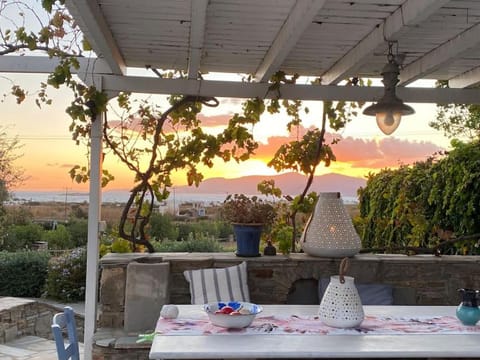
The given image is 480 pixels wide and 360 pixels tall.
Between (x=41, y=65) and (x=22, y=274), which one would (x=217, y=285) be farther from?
(x=22, y=274)

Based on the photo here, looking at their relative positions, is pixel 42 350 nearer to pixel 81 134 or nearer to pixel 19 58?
pixel 81 134

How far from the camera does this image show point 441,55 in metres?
3.49

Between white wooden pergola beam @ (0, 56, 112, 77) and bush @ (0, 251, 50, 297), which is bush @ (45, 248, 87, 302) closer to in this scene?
bush @ (0, 251, 50, 297)

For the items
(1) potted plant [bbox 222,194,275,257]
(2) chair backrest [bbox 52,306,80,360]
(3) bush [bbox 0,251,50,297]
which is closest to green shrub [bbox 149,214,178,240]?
(3) bush [bbox 0,251,50,297]

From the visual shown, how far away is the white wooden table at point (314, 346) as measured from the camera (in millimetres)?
2066

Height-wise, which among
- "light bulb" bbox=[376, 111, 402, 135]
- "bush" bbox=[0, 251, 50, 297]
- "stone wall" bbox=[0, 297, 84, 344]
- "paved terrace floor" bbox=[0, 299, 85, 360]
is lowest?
"paved terrace floor" bbox=[0, 299, 85, 360]

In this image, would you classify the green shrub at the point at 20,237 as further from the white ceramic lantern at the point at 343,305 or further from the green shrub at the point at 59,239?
the white ceramic lantern at the point at 343,305

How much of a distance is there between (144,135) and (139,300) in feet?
4.58

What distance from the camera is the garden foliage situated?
4395 mm

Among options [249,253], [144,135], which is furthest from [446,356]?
[144,135]

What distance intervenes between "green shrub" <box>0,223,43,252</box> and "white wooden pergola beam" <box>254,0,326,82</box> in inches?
234

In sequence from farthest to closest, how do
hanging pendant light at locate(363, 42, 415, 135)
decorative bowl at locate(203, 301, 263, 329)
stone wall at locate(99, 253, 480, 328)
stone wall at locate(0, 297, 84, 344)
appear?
stone wall at locate(0, 297, 84, 344) < stone wall at locate(99, 253, 480, 328) < hanging pendant light at locate(363, 42, 415, 135) < decorative bowl at locate(203, 301, 263, 329)

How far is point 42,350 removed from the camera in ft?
16.5

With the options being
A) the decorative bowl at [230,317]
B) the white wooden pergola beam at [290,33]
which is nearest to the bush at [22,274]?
the white wooden pergola beam at [290,33]
